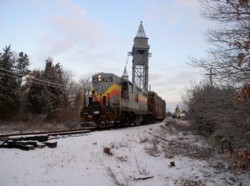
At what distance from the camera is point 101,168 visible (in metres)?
9.93

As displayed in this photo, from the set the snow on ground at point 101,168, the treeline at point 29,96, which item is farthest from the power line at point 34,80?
the snow on ground at point 101,168

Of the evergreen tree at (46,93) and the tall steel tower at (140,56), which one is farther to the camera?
the tall steel tower at (140,56)

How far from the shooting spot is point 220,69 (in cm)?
978

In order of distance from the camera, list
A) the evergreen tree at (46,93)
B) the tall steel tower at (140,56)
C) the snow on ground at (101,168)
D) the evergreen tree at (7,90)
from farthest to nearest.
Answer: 1. the tall steel tower at (140,56)
2. the evergreen tree at (46,93)
3. the evergreen tree at (7,90)
4. the snow on ground at (101,168)

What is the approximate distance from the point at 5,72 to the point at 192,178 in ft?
113

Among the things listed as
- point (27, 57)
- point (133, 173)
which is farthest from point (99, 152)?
point (27, 57)

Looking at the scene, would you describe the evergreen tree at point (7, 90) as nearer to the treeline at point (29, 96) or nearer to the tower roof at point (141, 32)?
the treeline at point (29, 96)

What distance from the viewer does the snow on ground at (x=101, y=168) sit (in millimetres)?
Answer: 8461

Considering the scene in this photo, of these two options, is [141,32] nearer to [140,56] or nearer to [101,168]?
[140,56]

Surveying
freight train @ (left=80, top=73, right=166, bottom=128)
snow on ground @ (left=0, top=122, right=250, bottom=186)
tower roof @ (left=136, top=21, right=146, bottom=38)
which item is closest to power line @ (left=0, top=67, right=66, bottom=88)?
freight train @ (left=80, top=73, right=166, bottom=128)

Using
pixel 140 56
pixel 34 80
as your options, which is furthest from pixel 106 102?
pixel 140 56

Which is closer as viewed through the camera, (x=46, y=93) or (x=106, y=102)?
(x=106, y=102)

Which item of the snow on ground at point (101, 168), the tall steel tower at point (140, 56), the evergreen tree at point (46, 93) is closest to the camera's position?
the snow on ground at point (101, 168)

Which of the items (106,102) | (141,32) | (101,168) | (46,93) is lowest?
(101,168)
